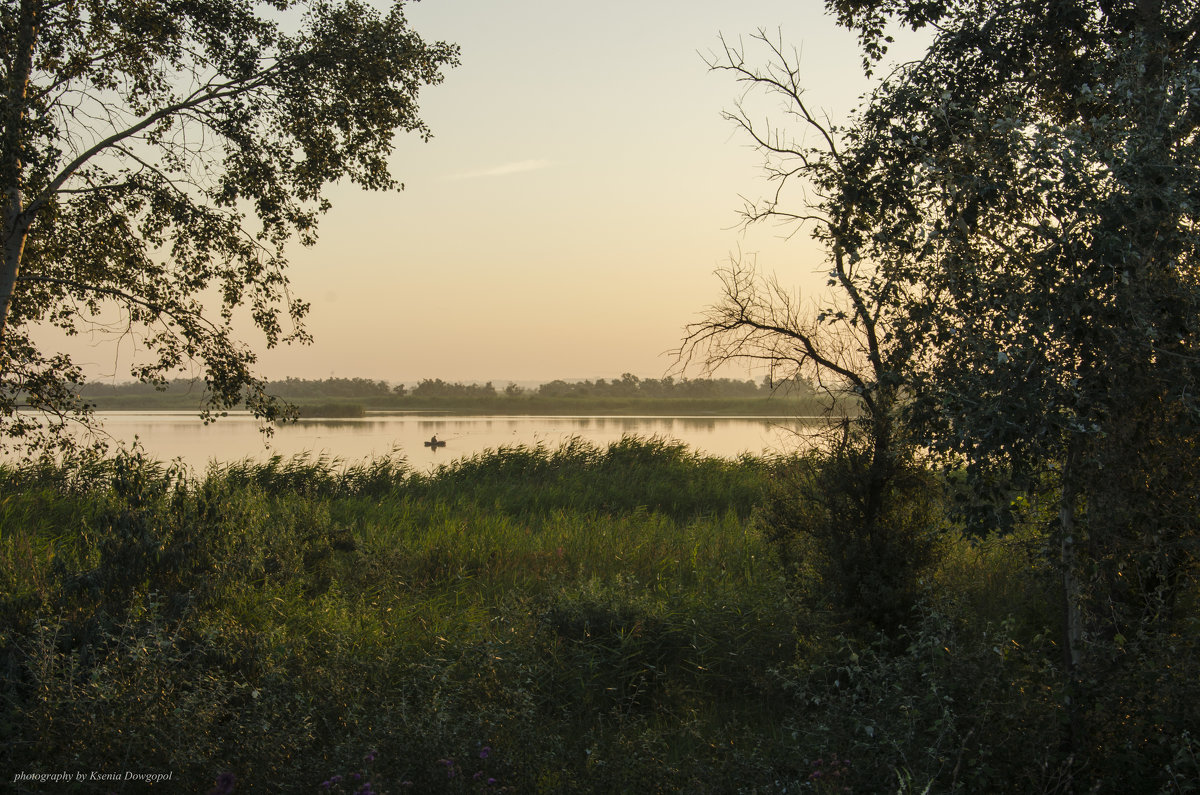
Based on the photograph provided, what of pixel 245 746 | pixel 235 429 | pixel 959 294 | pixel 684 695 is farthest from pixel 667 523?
pixel 235 429

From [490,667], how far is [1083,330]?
3.89 metres

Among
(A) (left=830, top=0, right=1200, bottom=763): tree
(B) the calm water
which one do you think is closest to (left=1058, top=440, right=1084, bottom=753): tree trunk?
(A) (left=830, top=0, right=1200, bottom=763): tree

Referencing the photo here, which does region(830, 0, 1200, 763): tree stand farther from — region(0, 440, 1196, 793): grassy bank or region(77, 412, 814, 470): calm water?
region(77, 412, 814, 470): calm water

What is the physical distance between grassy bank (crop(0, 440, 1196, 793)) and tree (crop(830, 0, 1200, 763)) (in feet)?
1.91

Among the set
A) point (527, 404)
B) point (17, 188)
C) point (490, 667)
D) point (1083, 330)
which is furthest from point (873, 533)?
point (527, 404)

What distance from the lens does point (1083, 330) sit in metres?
4.88

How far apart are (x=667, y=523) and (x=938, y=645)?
26.1ft

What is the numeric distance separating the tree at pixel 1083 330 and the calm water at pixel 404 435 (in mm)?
18114

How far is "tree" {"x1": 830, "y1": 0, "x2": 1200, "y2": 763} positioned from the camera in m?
4.82

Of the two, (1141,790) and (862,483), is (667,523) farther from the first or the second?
(1141,790)

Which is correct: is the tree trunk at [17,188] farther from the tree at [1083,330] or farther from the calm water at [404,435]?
the calm water at [404,435]

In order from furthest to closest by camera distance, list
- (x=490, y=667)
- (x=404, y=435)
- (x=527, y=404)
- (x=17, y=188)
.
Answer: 1. (x=527, y=404)
2. (x=404, y=435)
3. (x=17, y=188)
4. (x=490, y=667)

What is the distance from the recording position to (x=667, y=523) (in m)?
12.8

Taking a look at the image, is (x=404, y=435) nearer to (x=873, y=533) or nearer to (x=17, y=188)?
(x=17, y=188)
